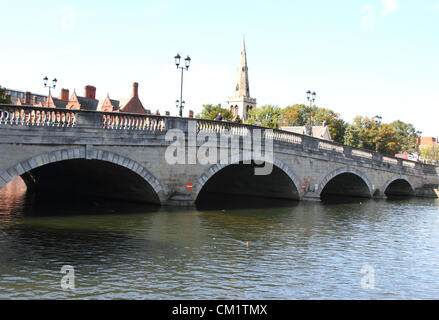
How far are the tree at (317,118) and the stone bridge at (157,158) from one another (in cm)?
5024

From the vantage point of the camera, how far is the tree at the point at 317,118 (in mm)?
86750

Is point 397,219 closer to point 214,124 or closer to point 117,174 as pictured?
point 214,124

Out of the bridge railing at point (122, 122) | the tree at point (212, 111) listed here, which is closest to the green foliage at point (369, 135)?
the tree at point (212, 111)

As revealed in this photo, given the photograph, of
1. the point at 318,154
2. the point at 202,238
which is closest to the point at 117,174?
the point at 202,238

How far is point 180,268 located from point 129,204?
12688 millimetres

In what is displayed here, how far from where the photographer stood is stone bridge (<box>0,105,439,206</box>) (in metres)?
18.4

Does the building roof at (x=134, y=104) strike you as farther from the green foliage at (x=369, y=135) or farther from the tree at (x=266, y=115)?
the green foliage at (x=369, y=135)

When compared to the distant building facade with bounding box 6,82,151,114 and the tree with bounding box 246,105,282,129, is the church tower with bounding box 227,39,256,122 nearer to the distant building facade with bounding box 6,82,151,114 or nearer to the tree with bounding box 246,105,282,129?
the tree with bounding box 246,105,282,129

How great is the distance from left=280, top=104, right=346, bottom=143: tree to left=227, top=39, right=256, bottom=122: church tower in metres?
17.3

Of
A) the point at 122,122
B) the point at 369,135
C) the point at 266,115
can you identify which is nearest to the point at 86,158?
the point at 122,122

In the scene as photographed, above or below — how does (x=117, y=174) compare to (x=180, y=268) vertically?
above

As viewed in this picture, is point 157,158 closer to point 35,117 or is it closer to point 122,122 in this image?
point 122,122
